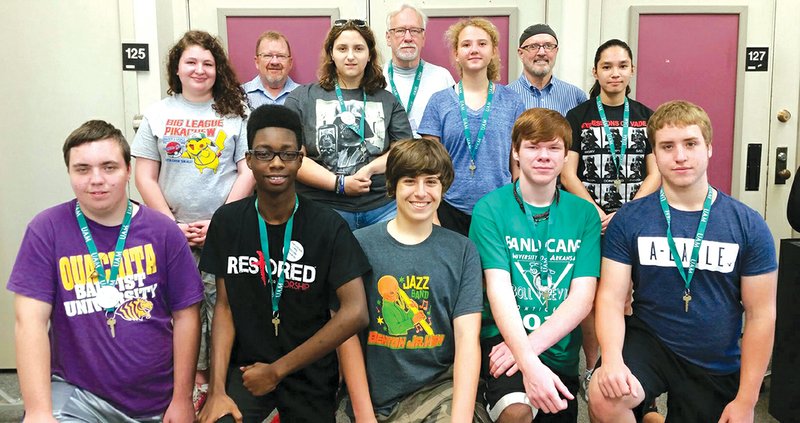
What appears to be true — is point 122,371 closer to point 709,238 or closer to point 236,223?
point 236,223

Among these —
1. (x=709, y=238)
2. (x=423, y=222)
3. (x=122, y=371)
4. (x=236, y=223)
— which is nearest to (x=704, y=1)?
(x=709, y=238)

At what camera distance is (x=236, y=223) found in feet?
6.81

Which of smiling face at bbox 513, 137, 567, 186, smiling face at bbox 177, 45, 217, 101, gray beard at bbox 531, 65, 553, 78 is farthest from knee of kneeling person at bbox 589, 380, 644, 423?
smiling face at bbox 177, 45, 217, 101

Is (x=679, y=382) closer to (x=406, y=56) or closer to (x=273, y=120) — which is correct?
(x=273, y=120)

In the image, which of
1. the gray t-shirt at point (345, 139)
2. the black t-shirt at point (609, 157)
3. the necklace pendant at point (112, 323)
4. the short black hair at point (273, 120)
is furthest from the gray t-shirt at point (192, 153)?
the black t-shirt at point (609, 157)

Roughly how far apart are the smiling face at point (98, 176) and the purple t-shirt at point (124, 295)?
0.22 ft

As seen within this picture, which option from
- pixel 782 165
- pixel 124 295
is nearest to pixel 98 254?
pixel 124 295

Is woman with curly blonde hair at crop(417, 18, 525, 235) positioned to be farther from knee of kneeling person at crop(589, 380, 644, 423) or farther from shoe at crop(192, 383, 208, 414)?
shoe at crop(192, 383, 208, 414)

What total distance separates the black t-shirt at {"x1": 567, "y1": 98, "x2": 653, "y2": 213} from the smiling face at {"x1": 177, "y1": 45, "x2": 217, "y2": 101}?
1.65 meters

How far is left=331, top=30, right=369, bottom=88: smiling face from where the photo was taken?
2.63m

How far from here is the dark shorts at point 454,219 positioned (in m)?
2.69

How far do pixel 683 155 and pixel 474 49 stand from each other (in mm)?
1037

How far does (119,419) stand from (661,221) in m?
1.88

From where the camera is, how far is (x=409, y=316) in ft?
6.79
